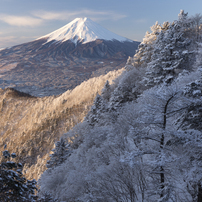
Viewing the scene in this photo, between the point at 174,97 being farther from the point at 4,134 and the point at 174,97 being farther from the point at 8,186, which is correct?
the point at 4,134

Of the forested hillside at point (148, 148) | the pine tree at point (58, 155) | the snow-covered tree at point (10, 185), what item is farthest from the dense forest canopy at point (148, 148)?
the snow-covered tree at point (10, 185)

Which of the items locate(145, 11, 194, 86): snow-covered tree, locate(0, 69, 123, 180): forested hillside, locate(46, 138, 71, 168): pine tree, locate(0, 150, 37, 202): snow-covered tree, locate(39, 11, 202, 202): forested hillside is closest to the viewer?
locate(0, 150, 37, 202): snow-covered tree

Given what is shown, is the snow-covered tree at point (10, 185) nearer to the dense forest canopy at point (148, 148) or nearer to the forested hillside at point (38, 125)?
the dense forest canopy at point (148, 148)

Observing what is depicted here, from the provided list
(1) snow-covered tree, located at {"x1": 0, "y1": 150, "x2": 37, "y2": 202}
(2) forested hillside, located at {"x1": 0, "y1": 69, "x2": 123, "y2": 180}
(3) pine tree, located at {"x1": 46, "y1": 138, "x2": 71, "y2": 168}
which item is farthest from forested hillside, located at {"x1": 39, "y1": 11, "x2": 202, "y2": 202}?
(2) forested hillside, located at {"x1": 0, "y1": 69, "x2": 123, "y2": 180}

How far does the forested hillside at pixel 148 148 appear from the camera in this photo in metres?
4.84

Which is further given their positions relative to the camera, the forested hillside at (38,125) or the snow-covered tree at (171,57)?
the forested hillside at (38,125)

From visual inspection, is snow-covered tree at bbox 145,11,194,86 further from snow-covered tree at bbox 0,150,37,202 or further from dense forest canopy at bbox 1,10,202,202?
snow-covered tree at bbox 0,150,37,202

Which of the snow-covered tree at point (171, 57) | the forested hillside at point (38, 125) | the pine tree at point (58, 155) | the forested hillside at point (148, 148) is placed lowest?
the forested hillside at point (38, 125)

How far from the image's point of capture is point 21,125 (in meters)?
79.8

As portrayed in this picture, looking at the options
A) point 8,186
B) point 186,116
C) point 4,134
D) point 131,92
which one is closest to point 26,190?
point 8,186

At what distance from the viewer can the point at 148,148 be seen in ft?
16.9

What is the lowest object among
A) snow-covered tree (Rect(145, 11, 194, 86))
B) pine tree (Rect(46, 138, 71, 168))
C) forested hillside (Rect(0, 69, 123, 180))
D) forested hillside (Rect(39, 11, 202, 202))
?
forested hillside (Rect(0, 69, 123, 180))

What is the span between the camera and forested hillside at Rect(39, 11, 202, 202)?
4844mm

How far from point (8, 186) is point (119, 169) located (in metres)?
6.51
